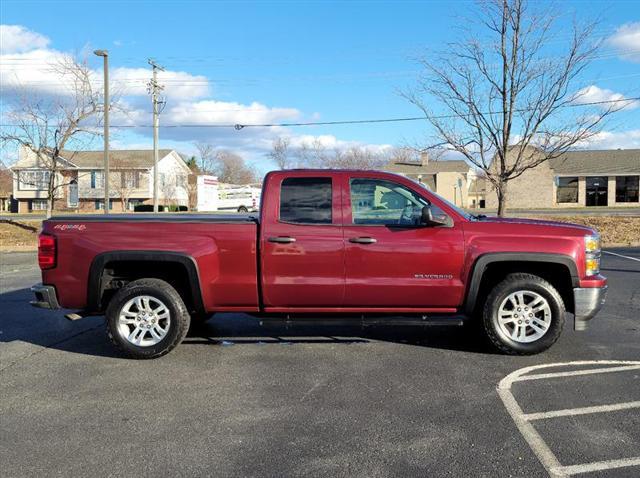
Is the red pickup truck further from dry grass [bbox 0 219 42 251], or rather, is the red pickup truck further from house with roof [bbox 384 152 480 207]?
house with roof [bbox 384 152 480 207]

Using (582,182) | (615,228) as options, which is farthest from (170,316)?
(582,182)

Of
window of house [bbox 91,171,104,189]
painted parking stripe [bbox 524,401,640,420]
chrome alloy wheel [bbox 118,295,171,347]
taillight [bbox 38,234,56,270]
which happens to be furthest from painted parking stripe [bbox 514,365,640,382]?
window of house [bbox 91,171,104,189]

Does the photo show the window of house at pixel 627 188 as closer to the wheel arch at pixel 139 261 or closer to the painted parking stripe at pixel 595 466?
the wheel arch at pixel 139 261

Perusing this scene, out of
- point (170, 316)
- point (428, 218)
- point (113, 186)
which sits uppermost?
point (113, 186)

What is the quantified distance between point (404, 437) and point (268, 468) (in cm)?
98

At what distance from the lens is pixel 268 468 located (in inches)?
126

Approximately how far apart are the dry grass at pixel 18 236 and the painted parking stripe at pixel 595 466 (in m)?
21.7

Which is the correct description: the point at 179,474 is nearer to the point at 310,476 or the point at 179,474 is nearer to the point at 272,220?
the point at 310,476

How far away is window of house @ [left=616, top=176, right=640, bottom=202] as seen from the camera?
1945 inches

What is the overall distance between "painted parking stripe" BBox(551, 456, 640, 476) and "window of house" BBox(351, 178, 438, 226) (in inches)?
109

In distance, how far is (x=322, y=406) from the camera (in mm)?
4168

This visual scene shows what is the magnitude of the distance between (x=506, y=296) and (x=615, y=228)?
1760cm

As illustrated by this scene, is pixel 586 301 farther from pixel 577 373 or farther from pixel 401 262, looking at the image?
pixel 401 262

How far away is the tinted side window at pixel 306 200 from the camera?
5.42 meters
